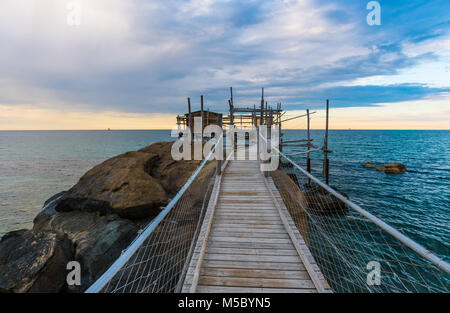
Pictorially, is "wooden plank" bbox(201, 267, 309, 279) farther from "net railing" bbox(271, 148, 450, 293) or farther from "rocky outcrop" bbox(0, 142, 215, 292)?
"rocky outcrop" bbox(0, 142, 215, 292)

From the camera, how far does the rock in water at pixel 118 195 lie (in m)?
7.97

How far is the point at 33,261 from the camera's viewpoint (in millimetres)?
5105

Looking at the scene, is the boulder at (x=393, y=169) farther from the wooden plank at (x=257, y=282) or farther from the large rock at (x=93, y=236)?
the large rock at (x=93, y=236)

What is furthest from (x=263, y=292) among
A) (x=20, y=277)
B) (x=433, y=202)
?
(x=433, y=202)

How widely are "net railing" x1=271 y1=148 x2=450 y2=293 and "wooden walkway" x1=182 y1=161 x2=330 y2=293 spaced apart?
57 centimetres

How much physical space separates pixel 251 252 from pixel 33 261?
566cm

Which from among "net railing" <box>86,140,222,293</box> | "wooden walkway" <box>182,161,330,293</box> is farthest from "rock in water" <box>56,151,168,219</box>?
"wooden walkway" <box>182,161,330,293</box>

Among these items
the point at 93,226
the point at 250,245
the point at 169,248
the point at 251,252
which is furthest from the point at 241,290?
the point at 93,226

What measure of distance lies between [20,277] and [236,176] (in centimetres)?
605

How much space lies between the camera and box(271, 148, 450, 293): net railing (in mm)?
3592

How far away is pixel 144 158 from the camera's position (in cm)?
1193

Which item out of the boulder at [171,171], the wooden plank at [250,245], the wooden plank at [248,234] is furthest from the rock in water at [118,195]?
the wooden plank at [250,245]
